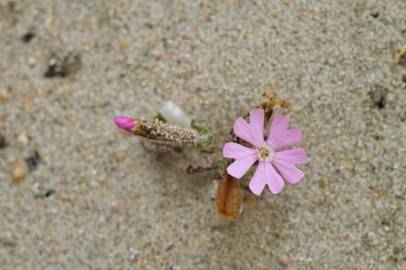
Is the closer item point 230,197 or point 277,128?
point 277,128

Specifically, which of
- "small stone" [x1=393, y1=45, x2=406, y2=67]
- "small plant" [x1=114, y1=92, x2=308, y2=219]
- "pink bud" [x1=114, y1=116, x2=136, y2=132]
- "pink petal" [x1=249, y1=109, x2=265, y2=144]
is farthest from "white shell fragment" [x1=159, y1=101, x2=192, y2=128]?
"small stone" [x1=393, y1=45, x2=406, y2=67]

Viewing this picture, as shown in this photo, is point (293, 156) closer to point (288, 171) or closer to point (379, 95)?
point (288, 171)

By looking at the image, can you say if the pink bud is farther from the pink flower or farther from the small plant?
the pink flower

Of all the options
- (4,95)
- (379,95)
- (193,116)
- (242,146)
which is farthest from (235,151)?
(4,95)

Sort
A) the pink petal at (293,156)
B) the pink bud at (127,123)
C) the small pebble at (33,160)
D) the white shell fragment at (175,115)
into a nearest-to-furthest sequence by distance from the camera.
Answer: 1. the pink petal at (293,156)
2. the pink bud at (127,123)
3. the white shell fragment at (175,115)
4. the small pebble at (33,160)

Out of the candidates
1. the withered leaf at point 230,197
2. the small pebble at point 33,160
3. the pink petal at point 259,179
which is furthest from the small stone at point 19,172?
the pink petal at point 259,179

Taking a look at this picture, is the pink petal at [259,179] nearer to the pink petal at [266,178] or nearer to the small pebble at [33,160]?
the pink petal at [266,178]

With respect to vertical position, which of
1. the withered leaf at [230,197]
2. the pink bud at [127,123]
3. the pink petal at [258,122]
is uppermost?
the pink petal at [258,122]
